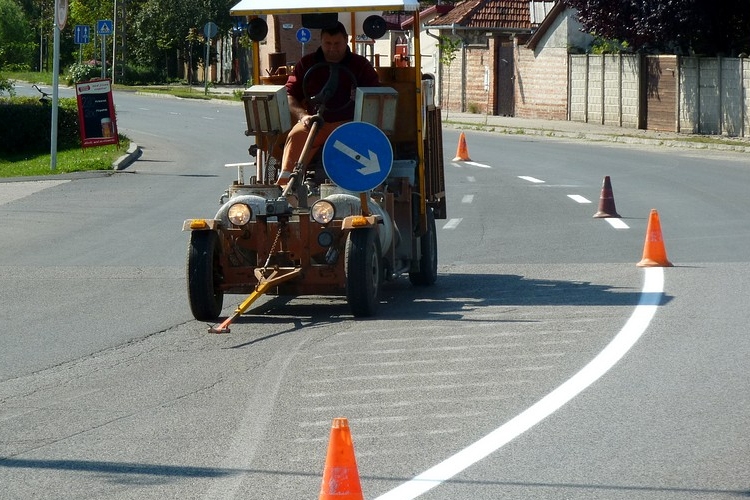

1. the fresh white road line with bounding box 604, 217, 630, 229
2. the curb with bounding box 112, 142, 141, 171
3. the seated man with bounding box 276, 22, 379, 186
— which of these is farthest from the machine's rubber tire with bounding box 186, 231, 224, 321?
the curb with bounding box 112, 142, 141, 171

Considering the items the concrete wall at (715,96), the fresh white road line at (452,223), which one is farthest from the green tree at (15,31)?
the fresh white road line at (452,223)

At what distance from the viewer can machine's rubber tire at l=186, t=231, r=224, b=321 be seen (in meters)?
10.3

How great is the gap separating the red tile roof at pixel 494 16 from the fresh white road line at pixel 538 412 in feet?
155

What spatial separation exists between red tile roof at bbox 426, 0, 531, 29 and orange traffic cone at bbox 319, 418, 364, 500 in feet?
174

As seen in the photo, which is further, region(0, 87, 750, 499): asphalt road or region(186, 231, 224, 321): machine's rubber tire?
region(186, 231, 224, 321): machine's rubber tire

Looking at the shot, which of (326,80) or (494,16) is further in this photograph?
(494,16)

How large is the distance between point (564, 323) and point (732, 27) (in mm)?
28855

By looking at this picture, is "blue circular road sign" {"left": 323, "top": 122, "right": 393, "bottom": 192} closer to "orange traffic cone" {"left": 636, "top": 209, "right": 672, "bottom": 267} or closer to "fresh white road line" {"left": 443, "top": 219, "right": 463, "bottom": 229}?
"orange traffic cone" {"left": 636, "top": 209, "right": 672, "bottom": 267}

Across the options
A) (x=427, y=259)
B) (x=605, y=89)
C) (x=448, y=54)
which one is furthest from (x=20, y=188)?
(x=448, y=54)

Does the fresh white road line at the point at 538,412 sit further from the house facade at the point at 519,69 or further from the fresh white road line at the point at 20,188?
the house facade at the point at 519,69

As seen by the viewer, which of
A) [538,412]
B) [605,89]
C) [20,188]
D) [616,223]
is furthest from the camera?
[605,89]

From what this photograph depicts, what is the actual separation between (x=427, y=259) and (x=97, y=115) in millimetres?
19378

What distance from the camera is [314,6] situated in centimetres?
1112

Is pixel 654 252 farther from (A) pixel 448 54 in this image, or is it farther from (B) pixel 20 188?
(A) pixel 448 54
